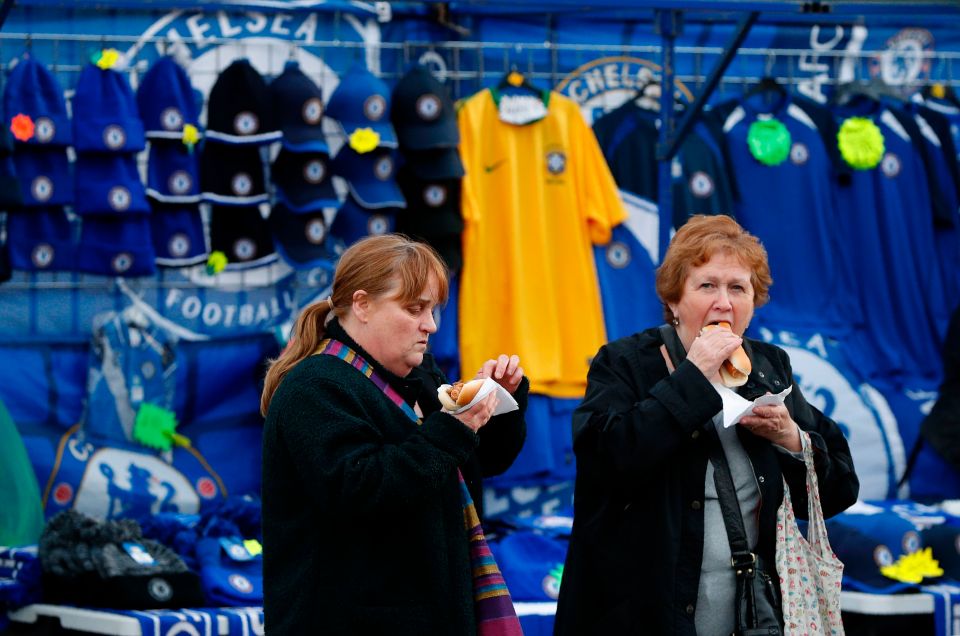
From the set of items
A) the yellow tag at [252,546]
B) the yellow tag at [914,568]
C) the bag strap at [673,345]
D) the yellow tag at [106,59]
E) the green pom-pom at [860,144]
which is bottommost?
the yellow tag at [914,568]

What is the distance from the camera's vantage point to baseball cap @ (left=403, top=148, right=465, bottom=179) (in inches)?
214

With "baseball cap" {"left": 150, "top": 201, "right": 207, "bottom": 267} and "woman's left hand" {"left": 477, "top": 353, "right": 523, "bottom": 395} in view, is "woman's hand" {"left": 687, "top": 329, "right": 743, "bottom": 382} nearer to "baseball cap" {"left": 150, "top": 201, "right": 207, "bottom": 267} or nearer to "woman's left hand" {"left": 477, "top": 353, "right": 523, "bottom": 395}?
"woman's left hand" {"left": 477, "top": 353, "right": 523, "bottom": 395}

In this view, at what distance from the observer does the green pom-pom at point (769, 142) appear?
6.03 metres

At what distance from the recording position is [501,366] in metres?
2.79

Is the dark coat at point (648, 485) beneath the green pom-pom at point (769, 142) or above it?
beneath

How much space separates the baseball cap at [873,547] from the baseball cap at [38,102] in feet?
10.7

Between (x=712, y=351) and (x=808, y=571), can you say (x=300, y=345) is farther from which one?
(x=808, y=571)

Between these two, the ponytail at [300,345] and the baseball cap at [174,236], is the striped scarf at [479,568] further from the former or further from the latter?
the baseball cap at [174,236]

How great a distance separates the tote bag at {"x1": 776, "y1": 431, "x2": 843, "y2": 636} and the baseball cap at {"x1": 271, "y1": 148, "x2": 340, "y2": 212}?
9.41 feet

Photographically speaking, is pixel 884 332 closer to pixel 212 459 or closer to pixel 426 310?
pixel 212 459

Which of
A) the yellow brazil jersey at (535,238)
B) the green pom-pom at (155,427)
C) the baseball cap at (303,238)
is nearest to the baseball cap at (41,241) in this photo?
the green pom-pom at (155,427)

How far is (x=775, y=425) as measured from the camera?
Result: 114 inches

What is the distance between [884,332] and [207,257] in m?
2.98

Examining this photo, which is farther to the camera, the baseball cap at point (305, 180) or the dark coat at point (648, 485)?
the baseball cap at point (305, 180)
